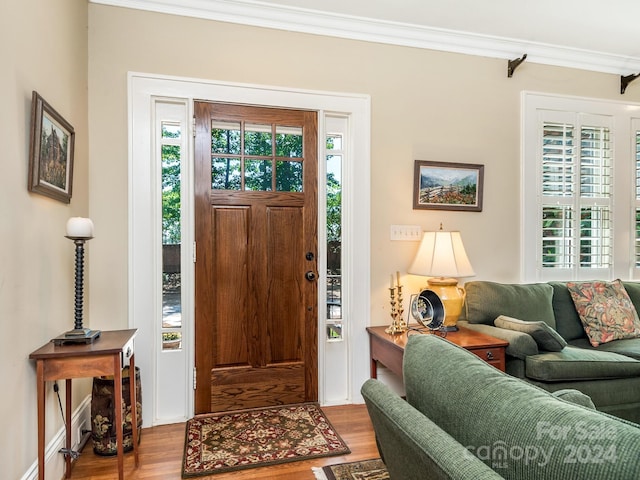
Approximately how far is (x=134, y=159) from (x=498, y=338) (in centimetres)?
258

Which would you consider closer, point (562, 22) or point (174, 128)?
point (174, 128)

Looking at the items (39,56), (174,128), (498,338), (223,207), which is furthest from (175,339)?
(498,338)

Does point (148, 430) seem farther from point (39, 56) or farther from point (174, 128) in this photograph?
point (39, 56)

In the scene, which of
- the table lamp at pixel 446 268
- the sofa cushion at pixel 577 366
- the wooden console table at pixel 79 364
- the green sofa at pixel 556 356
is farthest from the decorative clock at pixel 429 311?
the wooden console table at pixel 79 364

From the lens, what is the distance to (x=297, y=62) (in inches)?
113

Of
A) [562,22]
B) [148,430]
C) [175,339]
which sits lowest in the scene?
[148,430]

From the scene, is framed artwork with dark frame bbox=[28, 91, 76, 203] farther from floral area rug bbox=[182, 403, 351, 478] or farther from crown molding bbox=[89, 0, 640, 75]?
floral area rug bbox=[182, 403, 351, 478]

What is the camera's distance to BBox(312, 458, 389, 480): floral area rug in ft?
6.50

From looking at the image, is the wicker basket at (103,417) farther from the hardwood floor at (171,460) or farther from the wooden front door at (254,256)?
the wooden front door at (254,256)

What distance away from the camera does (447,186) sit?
3.18 metres

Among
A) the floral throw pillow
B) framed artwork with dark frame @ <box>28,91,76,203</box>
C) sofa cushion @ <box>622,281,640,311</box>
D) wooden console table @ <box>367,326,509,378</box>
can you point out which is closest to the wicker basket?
framed artwork with dark frame @ <box>28,91,76,203</box>

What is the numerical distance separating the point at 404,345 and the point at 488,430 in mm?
1641

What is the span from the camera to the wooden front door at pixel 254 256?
272cm

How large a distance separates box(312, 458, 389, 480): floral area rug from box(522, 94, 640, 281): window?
209 centimetres
